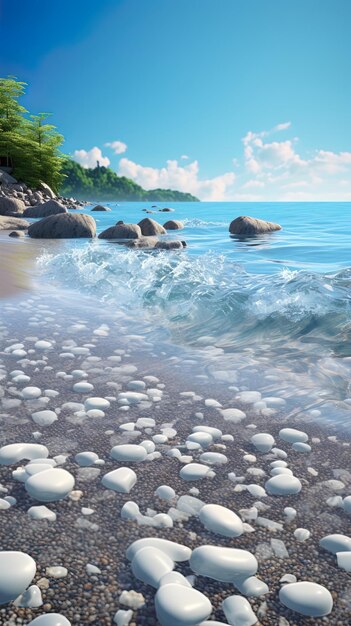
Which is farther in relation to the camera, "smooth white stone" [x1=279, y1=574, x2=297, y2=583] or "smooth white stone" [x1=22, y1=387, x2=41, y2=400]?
"smooth white stone" [x1=22, y1=387, x2=41, y2=400]

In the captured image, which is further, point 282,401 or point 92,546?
point 282,401

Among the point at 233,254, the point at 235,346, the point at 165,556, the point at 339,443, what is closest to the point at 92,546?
the point at 165,556

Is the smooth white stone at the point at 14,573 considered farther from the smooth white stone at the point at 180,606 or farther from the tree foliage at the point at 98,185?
the tree foliage at the point at 98,185

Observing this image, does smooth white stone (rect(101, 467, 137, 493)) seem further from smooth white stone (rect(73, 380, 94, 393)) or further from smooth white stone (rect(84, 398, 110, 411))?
smooth white stone (rect(73, 380, 94, 393))

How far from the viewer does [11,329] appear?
4.58 meters

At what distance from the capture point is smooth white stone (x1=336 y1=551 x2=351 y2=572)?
1673 mm

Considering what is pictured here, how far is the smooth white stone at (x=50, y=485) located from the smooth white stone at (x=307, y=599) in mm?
988

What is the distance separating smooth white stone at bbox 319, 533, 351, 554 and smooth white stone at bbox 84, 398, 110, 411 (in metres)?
1.53

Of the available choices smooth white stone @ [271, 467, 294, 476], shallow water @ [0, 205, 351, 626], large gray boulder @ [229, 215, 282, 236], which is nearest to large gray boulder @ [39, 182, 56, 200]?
large gray boulder @ [229, 215, 282, 236]

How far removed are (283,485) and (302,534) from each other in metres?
0.30

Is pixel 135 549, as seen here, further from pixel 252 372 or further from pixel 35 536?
pixel 252 372

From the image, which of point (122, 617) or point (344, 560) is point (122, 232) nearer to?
point (344, 560)

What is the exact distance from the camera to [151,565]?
1.60 metres

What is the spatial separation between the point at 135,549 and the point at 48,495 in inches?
19.6
